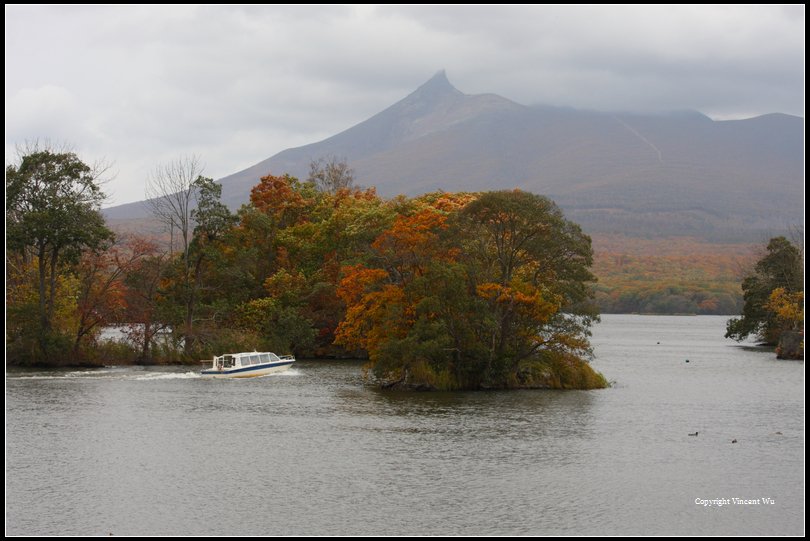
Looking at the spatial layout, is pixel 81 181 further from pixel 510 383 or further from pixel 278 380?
pixel 510 383

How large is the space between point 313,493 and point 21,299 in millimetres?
55765

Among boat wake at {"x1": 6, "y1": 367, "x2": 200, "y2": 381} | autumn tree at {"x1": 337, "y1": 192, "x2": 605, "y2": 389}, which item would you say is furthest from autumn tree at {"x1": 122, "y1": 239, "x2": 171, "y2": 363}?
autumn tree at {"x1": 337, "y1": 192, "x2": 605, "y2": 389}

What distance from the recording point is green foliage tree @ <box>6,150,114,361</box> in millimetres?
75438

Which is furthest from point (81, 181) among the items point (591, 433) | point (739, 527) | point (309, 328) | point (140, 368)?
point (739, 527)

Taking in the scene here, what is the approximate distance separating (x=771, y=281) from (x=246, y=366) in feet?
197

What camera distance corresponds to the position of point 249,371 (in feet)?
232

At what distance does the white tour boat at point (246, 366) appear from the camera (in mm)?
69188

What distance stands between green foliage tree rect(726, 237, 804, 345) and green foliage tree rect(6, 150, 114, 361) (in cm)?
6652

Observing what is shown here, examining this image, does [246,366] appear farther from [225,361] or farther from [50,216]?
[50,216]

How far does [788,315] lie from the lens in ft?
314

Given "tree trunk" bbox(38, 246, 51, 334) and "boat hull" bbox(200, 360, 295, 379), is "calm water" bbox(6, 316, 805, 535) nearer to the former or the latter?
"boat hull" bbox(200, 360, 295, 379)

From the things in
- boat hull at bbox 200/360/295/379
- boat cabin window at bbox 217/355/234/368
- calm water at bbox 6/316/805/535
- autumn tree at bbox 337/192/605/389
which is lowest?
calm water at bbox 6/316/805/535

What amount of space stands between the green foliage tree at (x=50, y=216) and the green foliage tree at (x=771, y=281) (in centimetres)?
6652

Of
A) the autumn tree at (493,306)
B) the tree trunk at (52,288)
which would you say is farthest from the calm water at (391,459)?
the tree trunk at (52,288)
